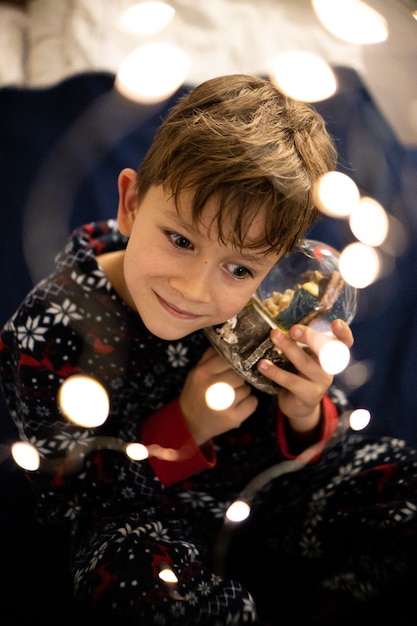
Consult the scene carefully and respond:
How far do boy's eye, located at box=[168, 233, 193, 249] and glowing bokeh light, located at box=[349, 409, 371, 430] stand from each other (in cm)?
27

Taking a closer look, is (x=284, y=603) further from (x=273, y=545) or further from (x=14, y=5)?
(x=14, y=5)

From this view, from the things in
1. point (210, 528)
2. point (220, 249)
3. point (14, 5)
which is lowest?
point (210, 528)

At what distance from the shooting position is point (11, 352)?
0.69 m

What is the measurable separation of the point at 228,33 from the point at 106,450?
0.51m

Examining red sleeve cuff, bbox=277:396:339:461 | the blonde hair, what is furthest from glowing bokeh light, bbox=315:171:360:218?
red sleeve cuff, bbox=277:396:339:461

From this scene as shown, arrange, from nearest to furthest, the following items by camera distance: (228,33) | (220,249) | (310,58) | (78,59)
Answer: (220,249) < (310,58) < (228,33) < (78,59)

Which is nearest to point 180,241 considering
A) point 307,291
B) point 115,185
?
point 307,291

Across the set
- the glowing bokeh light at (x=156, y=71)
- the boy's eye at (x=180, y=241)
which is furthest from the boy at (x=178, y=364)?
the glowing bokeh light at (x=156, y=71)

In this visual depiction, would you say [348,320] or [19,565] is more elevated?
[348,320]

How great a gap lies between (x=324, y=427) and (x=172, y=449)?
0.54ft

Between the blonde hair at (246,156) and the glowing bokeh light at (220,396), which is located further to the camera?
the glowing bokeh light at (220,396)

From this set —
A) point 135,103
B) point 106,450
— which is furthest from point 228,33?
point 106,450

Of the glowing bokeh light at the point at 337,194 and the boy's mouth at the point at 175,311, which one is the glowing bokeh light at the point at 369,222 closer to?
Answer: the glowing bokeh light at the point at 337,194

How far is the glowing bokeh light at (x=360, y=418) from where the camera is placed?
25.7 inches
